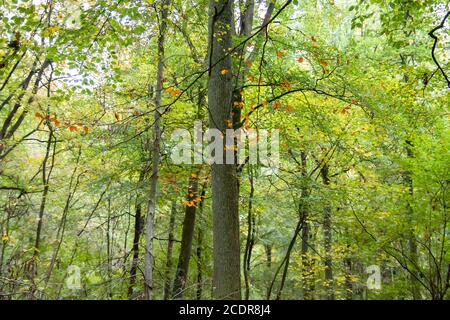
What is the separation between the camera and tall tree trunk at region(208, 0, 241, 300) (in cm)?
499

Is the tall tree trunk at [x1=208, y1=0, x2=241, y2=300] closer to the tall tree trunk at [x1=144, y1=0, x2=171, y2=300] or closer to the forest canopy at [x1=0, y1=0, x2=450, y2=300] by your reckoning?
the forest canopy at [x1=0, y1=0, x2=450, y2=300]

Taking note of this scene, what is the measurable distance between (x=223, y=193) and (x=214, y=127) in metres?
0.87

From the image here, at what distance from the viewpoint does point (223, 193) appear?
→ 5.14 m

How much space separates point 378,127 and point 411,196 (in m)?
2.51

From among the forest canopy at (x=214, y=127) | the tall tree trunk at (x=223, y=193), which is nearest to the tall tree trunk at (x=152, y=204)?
the forest canopy at (x=214, y=127)

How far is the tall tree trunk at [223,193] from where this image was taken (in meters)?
4.99

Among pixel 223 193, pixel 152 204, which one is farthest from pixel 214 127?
pixel 152 204

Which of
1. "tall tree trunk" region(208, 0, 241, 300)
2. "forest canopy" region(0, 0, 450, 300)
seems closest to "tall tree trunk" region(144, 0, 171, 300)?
"forest canopy" region(0, 0, 450, 300)

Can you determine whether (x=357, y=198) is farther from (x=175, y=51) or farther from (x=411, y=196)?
(x=175, y=51)

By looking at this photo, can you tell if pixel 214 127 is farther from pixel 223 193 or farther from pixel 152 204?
pixel 152 204

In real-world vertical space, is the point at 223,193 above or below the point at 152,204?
above

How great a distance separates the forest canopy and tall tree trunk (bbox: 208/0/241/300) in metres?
0.02

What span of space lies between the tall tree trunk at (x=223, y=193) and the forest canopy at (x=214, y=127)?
18 mm
